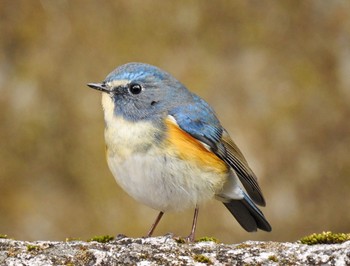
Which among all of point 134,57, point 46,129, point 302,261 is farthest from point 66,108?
point 302,261

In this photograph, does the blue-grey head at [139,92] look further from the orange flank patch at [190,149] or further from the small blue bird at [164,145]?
the orange flank patch at [190,149]

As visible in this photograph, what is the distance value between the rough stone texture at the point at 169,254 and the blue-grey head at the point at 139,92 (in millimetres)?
1904

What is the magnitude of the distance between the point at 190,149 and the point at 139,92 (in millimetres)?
662

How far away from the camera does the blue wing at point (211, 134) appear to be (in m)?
6.94

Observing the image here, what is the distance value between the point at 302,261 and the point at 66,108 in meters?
6.20

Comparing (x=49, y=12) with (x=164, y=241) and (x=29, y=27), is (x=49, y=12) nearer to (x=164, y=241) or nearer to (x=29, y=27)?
(x=29, y=27)

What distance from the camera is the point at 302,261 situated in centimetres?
486

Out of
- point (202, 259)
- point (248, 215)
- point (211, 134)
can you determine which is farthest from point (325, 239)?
point (248, 215)

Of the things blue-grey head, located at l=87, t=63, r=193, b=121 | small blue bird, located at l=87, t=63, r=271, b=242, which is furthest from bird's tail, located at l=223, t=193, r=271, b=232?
blue-grey head, located at l=87, t=63, r=193, b=121

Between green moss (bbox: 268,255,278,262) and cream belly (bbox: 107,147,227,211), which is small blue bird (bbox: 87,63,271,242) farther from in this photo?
green moss (bbox: 268,255,278,262)

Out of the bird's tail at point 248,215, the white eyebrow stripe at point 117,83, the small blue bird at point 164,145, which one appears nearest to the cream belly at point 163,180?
the small blue bird at point 164,145

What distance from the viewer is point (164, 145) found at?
656 cm

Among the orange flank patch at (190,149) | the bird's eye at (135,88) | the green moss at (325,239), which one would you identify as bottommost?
the green moss at (325,239)

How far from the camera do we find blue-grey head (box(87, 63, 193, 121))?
6.86 meters
